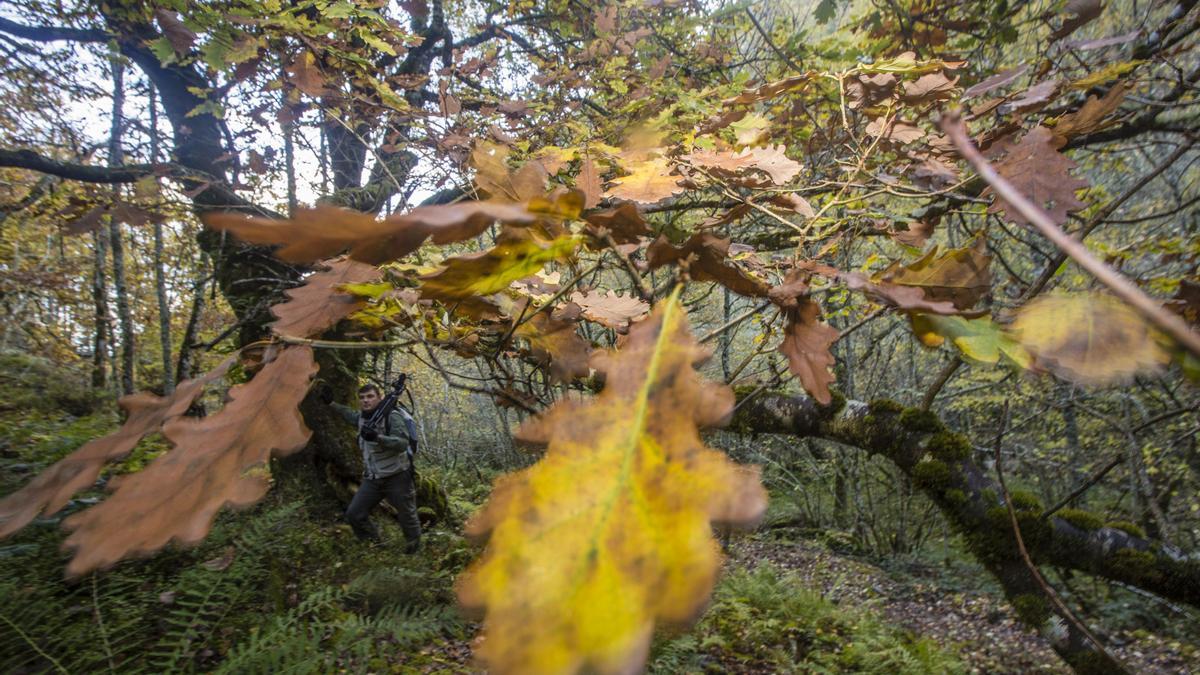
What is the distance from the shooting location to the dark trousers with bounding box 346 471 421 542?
187 inches

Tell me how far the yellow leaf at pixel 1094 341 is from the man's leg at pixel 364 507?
16.9 ft

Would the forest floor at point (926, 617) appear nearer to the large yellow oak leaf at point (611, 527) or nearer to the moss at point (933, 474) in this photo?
the moss at point (933, 474)

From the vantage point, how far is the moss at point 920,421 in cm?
185

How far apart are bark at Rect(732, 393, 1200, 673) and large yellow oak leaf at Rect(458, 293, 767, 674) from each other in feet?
5.04

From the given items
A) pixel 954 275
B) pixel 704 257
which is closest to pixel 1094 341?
pixel 954 275

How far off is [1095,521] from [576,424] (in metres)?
2.40

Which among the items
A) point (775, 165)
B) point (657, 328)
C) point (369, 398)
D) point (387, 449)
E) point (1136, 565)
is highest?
point (775, 165)

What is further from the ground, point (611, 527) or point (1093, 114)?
point (1093, 114)

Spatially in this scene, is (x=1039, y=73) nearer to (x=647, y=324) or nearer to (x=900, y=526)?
(x=647, y=324)

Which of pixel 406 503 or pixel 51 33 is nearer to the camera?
pixel 51 33

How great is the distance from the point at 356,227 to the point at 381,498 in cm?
524

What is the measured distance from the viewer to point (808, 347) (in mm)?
607

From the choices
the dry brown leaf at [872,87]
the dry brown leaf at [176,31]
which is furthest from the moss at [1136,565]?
the dry brown leaf at [176,31]

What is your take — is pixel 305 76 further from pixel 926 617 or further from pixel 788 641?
pixel 926 617
